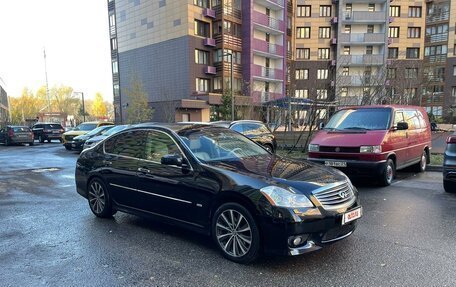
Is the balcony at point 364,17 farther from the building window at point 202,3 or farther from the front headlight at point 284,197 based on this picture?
the front headlight at point 284,197

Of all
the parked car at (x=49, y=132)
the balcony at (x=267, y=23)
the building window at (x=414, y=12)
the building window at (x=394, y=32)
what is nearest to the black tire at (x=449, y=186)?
the parked car at (x=49, y=132)

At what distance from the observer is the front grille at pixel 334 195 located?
143 inches

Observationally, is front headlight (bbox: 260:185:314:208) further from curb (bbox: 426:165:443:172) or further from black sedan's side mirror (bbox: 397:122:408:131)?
curb (bbox: 426:165:443:172)

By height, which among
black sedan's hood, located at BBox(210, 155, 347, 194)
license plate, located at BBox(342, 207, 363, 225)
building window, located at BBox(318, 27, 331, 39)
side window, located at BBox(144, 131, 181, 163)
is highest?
building window, located at BBox(318, 27, 331, 39)

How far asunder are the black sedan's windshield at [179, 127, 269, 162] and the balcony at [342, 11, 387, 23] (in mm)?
47884

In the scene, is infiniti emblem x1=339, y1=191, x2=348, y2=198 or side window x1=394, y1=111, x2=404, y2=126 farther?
side window x1=394, y1=111, x2=404, y2=126

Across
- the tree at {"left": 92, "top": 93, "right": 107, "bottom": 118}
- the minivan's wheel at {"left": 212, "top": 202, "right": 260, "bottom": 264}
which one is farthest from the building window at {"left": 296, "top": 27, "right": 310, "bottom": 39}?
the tree at {"left": 92, "top": 93, "right": 107, "bottom": 118}

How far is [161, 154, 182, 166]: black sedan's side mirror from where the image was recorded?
4254mm

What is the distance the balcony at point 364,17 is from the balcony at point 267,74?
14.4 m

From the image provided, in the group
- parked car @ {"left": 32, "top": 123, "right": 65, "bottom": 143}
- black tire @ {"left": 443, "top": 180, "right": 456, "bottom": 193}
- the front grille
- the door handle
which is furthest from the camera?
parked car @ {"left": 32, "top": 123, "right": 65, "bottom": 143}

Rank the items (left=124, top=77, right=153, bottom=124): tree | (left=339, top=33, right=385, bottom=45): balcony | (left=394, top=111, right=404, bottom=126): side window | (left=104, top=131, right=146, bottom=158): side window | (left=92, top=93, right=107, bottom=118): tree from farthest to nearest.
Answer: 1. (left=92, top=93, right=107, bottom=118): tree
2. (left=339, top=33, right=385, bottom=45): balcony
3. (left=124, top=77, right=153, bottom=124): tree
4. (left=394, top=111, right=404, bottom=126): side window
5. (left=104, top=131, right=146, bottom=158): side window

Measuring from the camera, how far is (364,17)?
151 feet

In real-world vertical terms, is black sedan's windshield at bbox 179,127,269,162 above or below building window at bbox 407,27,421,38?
below

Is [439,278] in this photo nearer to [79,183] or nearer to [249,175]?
[249,175]
